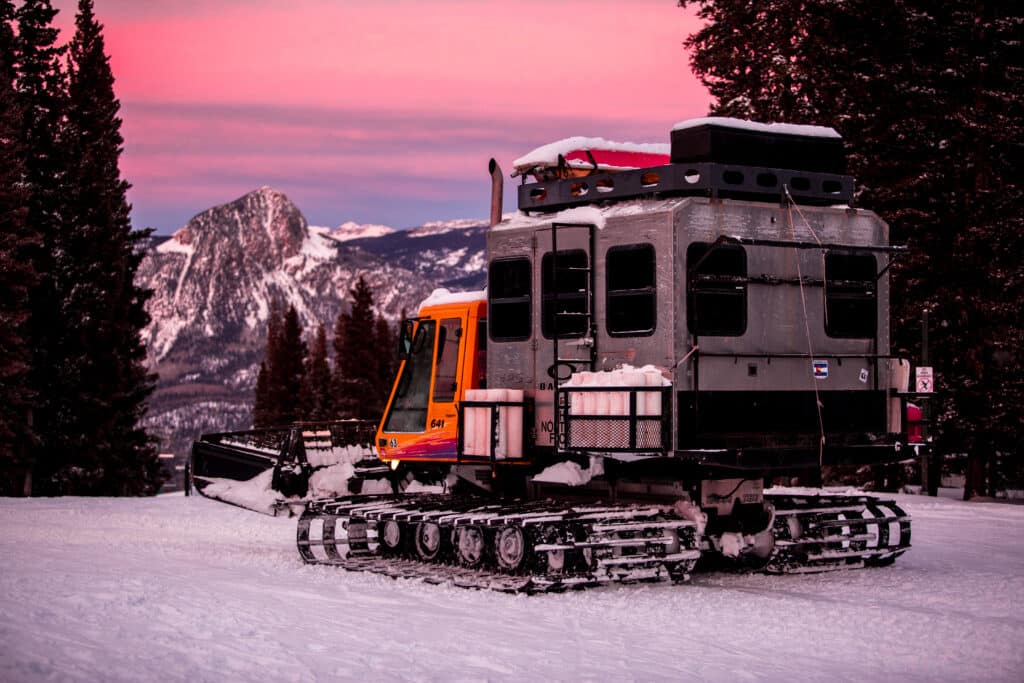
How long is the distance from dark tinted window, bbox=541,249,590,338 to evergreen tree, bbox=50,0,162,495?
105 feet

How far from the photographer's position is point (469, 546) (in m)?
15.7

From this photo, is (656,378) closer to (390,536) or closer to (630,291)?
(630,291)

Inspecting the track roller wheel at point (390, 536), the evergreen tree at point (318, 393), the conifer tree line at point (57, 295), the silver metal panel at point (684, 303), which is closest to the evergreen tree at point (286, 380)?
the evergreen tree at point (318, 393)

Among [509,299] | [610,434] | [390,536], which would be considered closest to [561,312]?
[509,299]

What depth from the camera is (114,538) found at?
20656 mm

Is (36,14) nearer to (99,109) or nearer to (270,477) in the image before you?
(99,109)

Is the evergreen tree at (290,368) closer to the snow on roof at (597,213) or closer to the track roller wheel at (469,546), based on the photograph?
the track roller wheel at (469,546)

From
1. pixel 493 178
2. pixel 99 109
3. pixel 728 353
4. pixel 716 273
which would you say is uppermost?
pixel 99 109

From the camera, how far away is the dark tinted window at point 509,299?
15.8 metres

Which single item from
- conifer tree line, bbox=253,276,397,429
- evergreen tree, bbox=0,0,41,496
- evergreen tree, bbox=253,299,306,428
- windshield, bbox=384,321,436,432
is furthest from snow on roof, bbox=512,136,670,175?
evergreen tree, bbox=253,299,306,428

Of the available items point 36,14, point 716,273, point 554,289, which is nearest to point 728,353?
point 716,273

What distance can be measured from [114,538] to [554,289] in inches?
373

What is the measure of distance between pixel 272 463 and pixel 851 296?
8162 mm

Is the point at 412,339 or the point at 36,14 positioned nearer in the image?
the point at 412,339
